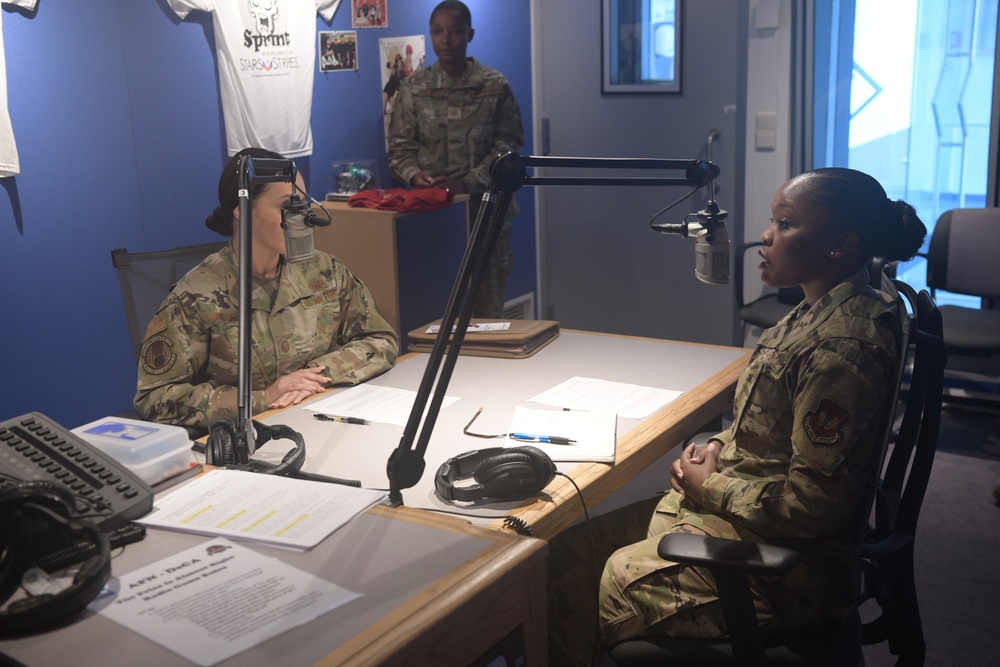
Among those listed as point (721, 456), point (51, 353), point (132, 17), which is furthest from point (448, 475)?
point (132, 17)

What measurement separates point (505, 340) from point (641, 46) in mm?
2757

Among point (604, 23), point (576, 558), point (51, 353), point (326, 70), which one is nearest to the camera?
point (576, 558)

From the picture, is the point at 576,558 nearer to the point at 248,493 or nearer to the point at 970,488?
the point at 248,493

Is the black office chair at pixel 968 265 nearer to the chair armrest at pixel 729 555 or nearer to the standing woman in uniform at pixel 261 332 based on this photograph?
the standing woman in uniform at pixel 261 332

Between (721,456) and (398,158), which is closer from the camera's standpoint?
A: (721,456)

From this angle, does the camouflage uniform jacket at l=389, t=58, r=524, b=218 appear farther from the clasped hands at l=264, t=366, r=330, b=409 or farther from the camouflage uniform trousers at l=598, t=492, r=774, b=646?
the camouflage uniform trousers at l=598, t=492, r=774, b=646

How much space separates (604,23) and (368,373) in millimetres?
3105

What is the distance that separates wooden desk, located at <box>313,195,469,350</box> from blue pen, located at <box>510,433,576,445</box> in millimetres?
1775

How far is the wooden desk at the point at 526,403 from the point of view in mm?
1658

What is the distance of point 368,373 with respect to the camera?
2387mm

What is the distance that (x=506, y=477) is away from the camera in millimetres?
1581

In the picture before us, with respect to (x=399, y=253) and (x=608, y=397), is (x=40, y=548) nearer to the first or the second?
(x=608, y=397)

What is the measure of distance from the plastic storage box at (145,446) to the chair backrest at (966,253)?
3.37 metres

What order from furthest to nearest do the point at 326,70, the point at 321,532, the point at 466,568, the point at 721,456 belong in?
the point at 326,70 → the point at 721,456 → the point at 321,532 → the point at 466,568
